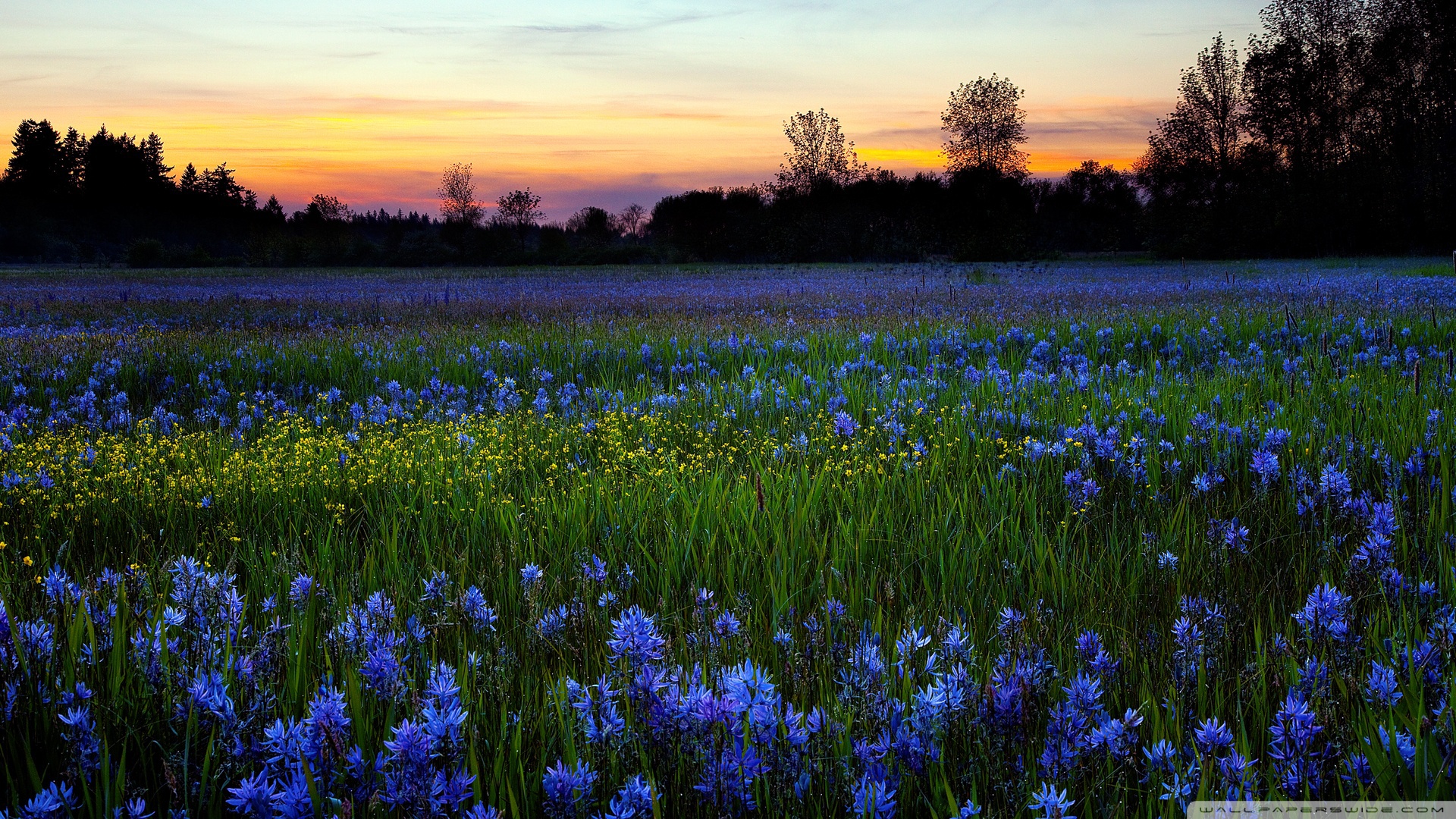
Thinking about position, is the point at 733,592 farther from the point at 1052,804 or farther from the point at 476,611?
the point at 1052,804

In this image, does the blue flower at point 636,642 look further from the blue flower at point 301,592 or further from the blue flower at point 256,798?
the blue flower at point 301,592

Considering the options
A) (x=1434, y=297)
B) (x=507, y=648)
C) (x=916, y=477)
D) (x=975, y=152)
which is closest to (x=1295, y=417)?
(x=916, y=477)

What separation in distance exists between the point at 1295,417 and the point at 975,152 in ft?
216

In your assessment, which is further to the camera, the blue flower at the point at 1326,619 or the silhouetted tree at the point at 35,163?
the silhouetted tree at the point at 35,163

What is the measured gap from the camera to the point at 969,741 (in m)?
1.67

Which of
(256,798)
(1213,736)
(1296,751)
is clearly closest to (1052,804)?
(1213,736)

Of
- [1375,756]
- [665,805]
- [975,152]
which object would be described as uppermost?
[975,152]

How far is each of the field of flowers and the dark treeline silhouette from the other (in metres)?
53.0

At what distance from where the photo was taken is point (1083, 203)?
273ft

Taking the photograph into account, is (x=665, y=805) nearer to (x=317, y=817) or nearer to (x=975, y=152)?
(x=317, y=817)

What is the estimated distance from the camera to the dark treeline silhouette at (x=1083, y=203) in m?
46.0

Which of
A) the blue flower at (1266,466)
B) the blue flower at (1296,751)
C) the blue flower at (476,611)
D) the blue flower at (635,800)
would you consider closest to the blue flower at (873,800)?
the blue flower at (635,800)

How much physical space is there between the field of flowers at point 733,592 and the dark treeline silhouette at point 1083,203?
5298 centimetres

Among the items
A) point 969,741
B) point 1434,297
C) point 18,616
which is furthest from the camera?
point 1434,297
